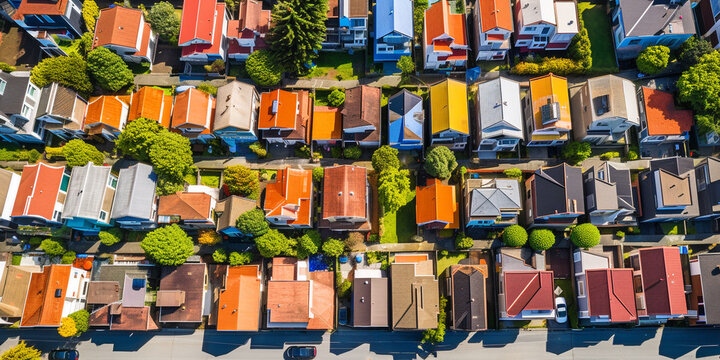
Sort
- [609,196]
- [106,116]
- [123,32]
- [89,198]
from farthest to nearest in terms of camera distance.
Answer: [123,32]
[106,116]
[89,198]
[609,196]

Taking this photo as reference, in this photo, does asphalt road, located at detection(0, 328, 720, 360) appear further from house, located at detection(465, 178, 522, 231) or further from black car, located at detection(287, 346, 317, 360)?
house, located at detection(465, 178, 522, 231)

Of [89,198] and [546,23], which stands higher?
[546,23]

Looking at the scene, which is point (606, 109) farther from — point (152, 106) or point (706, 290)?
point (152, 106)

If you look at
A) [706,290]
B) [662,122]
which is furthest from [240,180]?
[706,290]

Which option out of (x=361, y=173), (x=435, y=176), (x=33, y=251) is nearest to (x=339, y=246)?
(x=361, y=173)

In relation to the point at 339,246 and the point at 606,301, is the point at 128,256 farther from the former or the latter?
the point at 606,301
